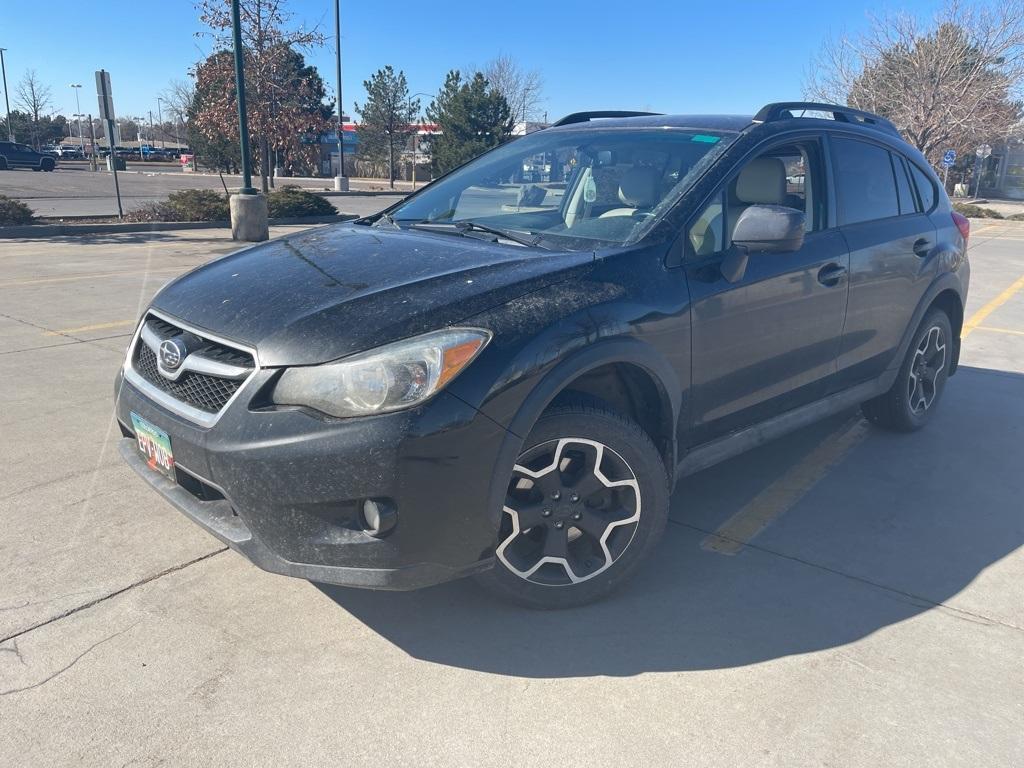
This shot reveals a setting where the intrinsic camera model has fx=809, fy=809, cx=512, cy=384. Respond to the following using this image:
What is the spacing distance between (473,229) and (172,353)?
4.61 feet

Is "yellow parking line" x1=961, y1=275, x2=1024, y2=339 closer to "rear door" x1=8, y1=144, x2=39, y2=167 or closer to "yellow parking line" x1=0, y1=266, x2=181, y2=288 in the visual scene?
"yellow parking line" x1=0, y1=266, x2=181, y2=288

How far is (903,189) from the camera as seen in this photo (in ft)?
15.4

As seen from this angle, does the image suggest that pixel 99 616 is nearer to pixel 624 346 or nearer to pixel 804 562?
pixel 624 346

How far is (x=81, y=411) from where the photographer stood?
495 cm

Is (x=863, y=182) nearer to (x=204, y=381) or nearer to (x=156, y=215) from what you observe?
(x=204, y=381)

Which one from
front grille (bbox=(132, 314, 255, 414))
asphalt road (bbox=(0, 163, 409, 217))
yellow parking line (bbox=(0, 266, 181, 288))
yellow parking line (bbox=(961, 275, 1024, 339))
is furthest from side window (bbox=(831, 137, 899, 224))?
asphalt road (bbox=(0, 163, 409, 217))

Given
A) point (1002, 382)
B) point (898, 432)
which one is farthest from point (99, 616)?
point (1002, 382)

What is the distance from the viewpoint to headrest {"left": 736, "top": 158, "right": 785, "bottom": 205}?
3.59 meters

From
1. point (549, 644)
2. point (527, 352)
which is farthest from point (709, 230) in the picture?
point (549, 644)

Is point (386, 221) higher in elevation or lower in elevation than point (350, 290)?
higher

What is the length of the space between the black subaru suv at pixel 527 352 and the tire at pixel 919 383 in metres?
0.57

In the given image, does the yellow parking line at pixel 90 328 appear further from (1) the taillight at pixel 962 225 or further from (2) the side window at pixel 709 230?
(1) the taillight at pixel 962 225

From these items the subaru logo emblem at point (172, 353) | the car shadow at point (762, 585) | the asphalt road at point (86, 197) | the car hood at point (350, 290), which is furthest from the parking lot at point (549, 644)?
the asphalt road at point (86, 197)

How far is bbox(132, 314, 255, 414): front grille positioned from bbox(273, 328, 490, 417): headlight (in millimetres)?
229
